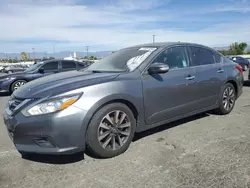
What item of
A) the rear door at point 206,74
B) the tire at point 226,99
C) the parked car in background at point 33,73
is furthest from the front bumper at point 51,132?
the parked car in background at point 33,73

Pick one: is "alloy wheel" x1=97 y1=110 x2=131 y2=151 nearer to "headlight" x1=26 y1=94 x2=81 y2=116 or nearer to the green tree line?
"headlight" x1=26 y1=94 x2=81 y2=116

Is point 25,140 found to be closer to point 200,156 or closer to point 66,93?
point 66,93

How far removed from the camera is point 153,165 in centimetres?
309

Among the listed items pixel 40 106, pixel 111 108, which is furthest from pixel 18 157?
pixel 111 108

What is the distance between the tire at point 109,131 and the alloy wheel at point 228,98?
2.52 metres

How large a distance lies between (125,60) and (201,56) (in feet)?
5.15

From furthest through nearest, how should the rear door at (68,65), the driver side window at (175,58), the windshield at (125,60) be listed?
the rear door at (68,65) < the driver side window at (175,58) < the windshield at (125,60)

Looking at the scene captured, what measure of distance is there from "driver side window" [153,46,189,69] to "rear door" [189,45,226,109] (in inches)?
7.4

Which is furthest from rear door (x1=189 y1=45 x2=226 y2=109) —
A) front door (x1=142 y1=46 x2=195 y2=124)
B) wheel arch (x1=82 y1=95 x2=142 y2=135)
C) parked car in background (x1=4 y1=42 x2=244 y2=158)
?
wheel arch (x1=82 y1=95 x2=142 y2=135)

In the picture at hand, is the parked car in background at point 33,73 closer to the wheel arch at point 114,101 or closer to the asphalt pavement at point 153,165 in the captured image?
the asphalt pavement at point 153,165

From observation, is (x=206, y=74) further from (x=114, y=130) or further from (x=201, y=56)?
(x=114, y=130)

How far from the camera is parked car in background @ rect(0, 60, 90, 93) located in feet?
32.1

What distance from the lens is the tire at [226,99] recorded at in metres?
5.09

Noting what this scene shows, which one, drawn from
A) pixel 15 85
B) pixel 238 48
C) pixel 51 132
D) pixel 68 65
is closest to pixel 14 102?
pixel 51 132
